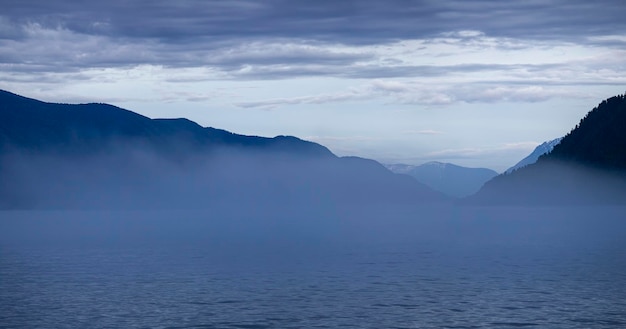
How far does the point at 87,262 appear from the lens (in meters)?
112

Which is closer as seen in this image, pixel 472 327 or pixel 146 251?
pixel 472 327

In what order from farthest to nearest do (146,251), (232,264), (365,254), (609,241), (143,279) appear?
(609,241)
(146,251)
(365,254)
(232,264)
(143,279)

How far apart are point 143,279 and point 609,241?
90.3m

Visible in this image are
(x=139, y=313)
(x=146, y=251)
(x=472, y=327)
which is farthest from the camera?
(x=146, y=251)

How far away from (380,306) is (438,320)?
7783mm

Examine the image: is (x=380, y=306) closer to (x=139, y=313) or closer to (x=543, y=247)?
(x=139, y=313)

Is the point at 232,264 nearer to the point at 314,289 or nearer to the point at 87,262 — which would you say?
the point at 87,262

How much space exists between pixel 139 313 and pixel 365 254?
210 feet

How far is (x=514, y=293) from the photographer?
240ft

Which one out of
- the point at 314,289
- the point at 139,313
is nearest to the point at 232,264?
the point at 314,289

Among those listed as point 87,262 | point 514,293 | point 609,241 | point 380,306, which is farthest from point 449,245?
point 380,306

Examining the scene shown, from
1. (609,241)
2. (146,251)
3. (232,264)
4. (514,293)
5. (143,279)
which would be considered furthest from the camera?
(609,241)

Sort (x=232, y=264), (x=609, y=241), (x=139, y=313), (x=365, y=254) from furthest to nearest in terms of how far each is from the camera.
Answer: (x=609, y=241) → (x=365, y=254) → (x=232, y=264) → (x=139, y=313)

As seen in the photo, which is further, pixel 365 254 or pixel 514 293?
pixel 365 254
